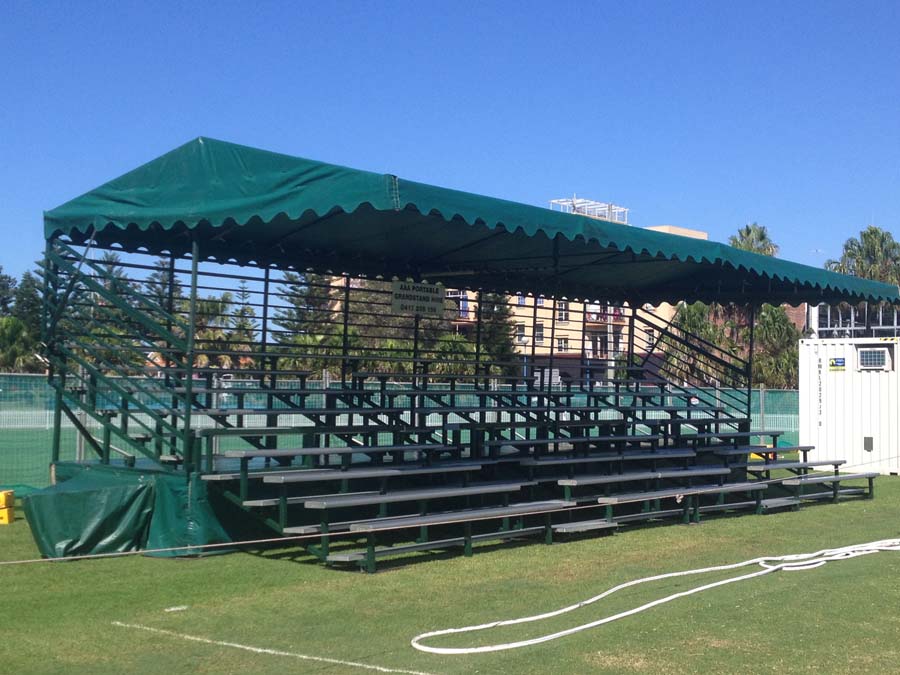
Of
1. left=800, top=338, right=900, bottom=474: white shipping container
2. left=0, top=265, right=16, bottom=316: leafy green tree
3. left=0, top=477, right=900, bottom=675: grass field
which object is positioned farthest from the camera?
left=0, top=265, right=16, bottom=316: leafy green tree

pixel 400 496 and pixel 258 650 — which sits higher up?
pixel 400 496

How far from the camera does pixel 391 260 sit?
47.8 ft

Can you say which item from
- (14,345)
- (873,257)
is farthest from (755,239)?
(14,345)

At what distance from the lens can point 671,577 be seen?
877cm

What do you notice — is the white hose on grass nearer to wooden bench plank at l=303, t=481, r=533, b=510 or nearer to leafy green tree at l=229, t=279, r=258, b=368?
wooden bench plank at l=303, t=481, r=533, b=510

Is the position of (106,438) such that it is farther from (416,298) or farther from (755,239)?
(755,239)

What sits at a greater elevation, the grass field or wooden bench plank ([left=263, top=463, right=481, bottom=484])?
wooden bench plank ([left=263, top=463, right=481, bottom=484])

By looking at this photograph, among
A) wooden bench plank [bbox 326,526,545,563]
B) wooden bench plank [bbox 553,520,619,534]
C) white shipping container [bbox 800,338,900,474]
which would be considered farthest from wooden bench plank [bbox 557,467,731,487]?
white shipping container [bbox 800,338,900,474]

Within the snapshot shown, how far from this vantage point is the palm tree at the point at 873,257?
6359 cm

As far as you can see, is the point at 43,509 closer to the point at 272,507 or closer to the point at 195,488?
the point at 195,488

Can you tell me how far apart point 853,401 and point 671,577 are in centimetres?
1251

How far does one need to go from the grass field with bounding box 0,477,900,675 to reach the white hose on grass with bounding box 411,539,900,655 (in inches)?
4.5

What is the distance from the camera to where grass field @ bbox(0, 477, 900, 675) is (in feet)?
19.5

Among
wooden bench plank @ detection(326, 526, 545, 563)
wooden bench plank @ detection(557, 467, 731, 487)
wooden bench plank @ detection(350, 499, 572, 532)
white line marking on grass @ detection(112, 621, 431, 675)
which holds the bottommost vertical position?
white line marking on grass @ detection(112, 621, 431, 675)
